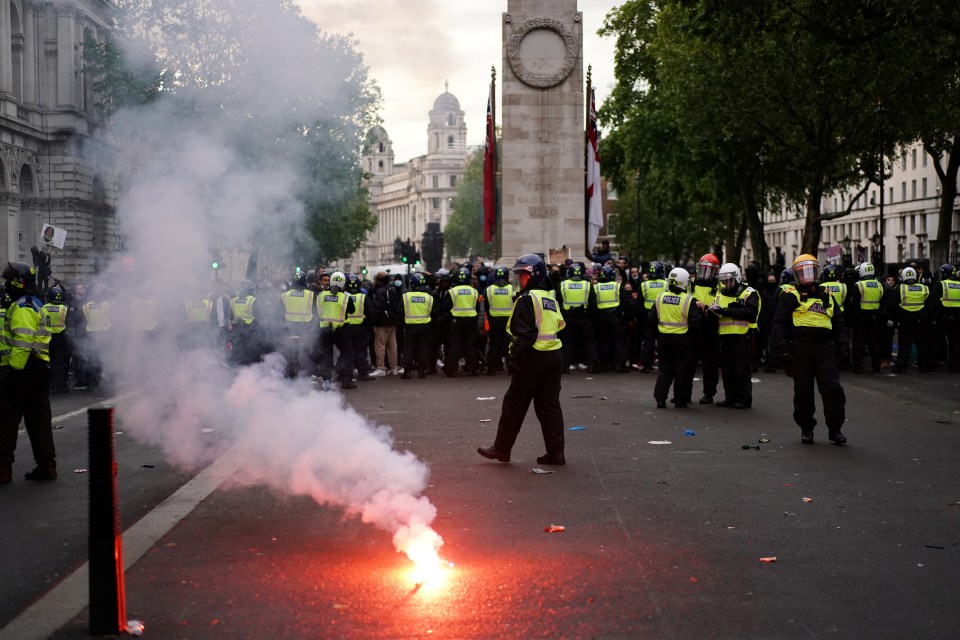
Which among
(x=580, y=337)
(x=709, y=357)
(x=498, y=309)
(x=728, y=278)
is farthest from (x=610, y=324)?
(x=728, y=278)

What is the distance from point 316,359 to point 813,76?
2105cm

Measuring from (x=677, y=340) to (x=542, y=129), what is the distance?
44.8ft

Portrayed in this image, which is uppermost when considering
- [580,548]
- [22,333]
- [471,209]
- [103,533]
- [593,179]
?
[471,209]

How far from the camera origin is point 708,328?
1503 cm

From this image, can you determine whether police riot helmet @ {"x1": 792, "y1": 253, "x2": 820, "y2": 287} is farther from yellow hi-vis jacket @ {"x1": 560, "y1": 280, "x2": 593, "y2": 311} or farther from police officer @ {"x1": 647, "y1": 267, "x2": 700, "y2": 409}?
yellow hi-vis jacket @ {"x1": 560, "y1": 280, "x2": 593, "y2": 311}

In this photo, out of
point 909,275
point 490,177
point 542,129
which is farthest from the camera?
point 490,177

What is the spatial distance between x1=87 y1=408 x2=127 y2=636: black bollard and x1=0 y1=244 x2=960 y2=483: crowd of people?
478 cm

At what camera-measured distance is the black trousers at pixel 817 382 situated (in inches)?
429

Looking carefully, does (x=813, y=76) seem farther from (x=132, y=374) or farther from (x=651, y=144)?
(x=132, y=374)

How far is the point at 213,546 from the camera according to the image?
6.82 metres

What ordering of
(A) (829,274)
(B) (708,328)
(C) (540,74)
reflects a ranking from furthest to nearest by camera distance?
(C) (540,74)
(A) (829,274)
(B) (708,328)

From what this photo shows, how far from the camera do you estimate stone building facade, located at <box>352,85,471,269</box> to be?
4958 inches

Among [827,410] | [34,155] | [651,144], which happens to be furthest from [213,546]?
[651,144]

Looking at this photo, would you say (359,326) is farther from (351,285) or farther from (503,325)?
(503,325)
